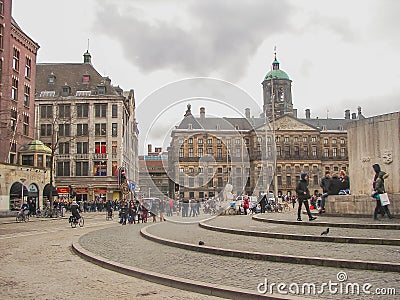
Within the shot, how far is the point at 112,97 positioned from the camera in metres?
71.9

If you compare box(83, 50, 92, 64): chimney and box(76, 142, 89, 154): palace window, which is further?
box(83, 50, 92, 64): chimney

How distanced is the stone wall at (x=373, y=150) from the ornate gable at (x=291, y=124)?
10795 cm

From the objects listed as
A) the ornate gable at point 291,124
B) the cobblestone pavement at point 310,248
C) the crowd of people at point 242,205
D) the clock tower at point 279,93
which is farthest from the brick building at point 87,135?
the clock tower at point 279,93

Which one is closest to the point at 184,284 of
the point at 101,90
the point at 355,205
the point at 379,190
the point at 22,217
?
the point at 379,190

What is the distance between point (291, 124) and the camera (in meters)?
128

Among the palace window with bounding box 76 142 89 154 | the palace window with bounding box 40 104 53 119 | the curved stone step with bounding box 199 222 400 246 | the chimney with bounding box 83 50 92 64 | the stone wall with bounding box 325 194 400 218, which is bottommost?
the curved stone step with bounding box 199 222 400 246

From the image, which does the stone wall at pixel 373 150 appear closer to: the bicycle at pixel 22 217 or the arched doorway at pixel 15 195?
the bicycle at pixel 22 217

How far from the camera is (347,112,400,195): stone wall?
16.7m

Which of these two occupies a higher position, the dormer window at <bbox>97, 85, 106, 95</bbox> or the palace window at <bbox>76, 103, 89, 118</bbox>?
the dormer window at <bbox>97, 85, 106, 95</bbox>

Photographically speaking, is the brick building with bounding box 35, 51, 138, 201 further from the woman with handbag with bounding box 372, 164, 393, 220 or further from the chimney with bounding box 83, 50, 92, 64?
the woman with handbag with bounding box 372, 164, 393, 220

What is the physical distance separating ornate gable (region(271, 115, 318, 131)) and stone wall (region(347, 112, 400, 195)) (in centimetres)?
10795

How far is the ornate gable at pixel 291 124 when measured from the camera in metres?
126

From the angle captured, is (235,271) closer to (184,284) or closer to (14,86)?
(184,284)

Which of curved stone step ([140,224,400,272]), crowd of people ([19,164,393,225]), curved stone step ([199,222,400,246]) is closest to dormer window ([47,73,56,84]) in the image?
crowd of people ([19,164,393,225])
